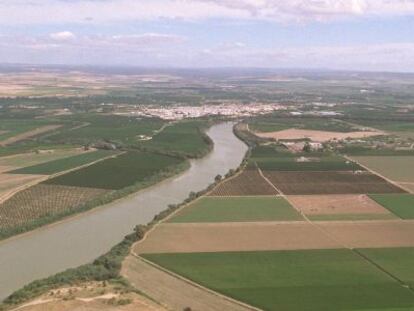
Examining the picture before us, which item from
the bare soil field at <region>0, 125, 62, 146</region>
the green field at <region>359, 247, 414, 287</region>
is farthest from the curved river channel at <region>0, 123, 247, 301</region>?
the bare soil field at <region>0, 125, 62, 146</region>

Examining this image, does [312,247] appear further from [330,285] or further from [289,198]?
[289,198]

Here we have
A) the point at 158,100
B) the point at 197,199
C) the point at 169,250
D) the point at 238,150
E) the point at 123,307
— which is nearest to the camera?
the point at 123,307

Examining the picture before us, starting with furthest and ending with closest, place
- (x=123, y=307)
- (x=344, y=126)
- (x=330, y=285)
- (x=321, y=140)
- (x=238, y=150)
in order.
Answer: (x=344, y=126) < (x=321, y=140) < (x=238, y=150) < (x=330, y=285) < (x=123, y=307)

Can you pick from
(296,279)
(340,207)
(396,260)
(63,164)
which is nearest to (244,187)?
(340,207)

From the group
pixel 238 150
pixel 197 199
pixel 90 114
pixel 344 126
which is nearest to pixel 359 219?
pixel 197 199

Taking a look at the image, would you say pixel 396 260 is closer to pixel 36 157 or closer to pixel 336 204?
pixel 336 204

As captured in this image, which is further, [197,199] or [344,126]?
[344,126]
